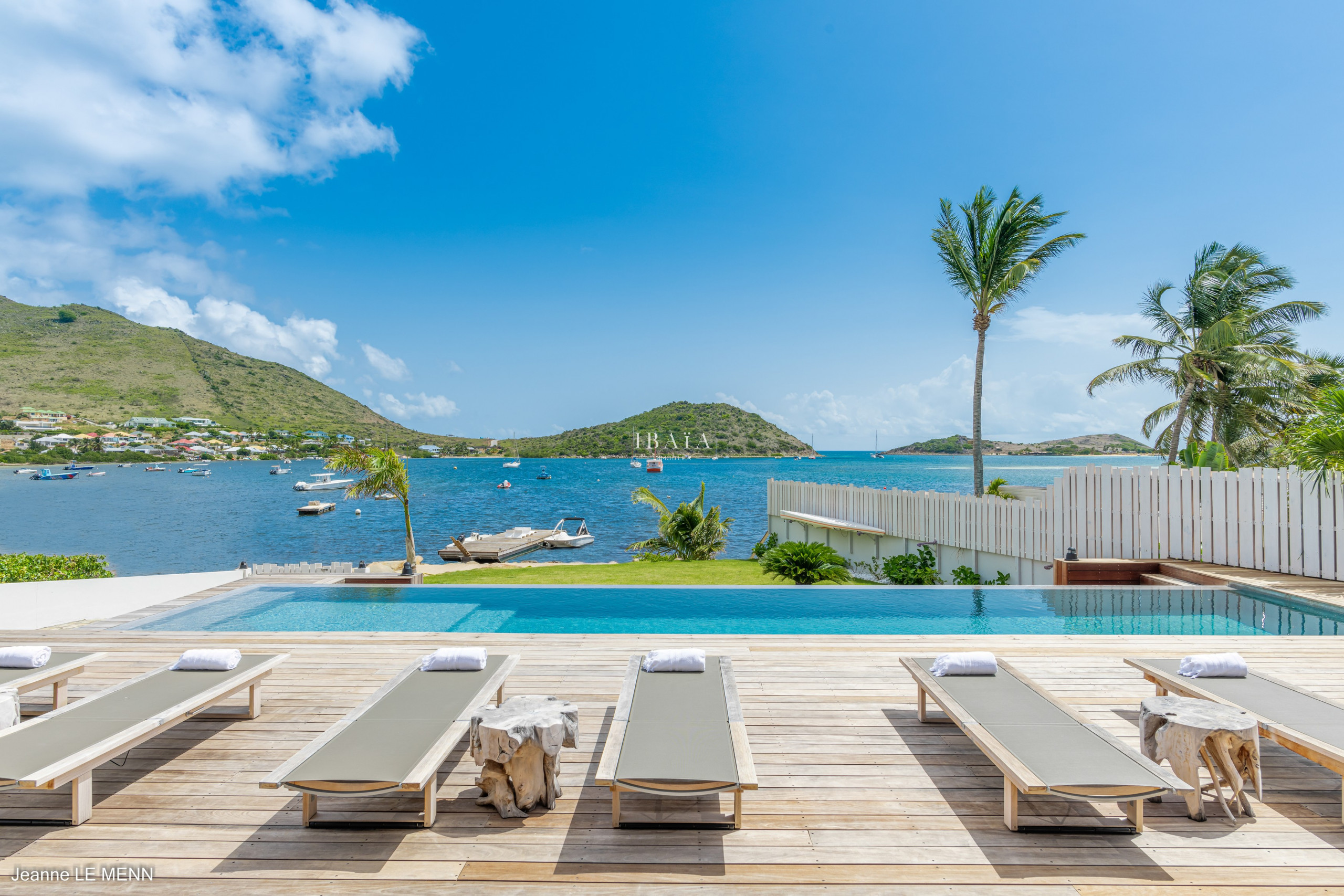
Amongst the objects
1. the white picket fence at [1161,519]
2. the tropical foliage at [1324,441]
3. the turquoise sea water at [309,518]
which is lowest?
the turquoise sea water at [309,518]

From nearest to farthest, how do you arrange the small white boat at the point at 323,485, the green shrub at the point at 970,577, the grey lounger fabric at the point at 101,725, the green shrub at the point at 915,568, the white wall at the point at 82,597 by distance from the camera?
the grey lounger fabric at the point at 101,725
the white wall at the point at 82,597
the green shrub at the point at 970,577
the green shrub at the point at 915,568
the small white boat at the point at 323,485

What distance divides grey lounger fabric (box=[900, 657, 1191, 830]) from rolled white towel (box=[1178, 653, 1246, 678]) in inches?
40.9

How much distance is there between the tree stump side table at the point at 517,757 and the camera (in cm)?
286

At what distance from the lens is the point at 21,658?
13.4 feet

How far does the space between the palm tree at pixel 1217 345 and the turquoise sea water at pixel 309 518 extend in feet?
23.6

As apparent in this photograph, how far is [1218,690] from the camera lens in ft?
11.5

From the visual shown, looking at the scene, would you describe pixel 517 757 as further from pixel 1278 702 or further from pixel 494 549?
pixel 494 549

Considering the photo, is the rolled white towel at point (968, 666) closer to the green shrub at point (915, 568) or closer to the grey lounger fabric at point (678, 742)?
the grey lounger fabric at point (678, 742)

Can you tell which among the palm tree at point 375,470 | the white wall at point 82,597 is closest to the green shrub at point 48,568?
the white wall at point 82,597

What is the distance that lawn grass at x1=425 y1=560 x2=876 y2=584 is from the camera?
1043cm

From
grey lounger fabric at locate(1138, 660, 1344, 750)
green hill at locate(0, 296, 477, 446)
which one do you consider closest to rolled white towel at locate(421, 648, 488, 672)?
grey lounger fabric at locate(1138, 660, 1344, 750)

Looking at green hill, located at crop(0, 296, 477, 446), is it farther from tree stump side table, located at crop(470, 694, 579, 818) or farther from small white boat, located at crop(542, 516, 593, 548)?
tree stump side table, located at crop(470, 694, 579, 818)

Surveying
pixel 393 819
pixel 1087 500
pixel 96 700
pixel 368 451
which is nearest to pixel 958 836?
pixel 393 819

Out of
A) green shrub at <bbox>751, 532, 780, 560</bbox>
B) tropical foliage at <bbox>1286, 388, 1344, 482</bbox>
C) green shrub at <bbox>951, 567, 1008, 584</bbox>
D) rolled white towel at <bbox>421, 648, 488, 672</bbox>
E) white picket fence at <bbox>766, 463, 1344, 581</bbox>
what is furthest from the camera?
green shrub at <bbox>751, 532, 780, 560</bbox>
